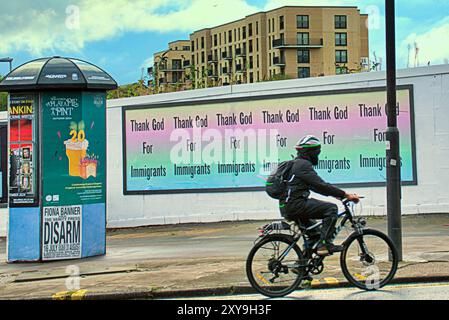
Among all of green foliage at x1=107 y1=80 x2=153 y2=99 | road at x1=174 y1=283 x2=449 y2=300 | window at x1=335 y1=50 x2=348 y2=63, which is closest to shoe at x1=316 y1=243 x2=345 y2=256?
road at x1=174 y1=283 x2=449 y2=300

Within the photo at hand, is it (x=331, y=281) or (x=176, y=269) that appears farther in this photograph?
(x=176, y=269)

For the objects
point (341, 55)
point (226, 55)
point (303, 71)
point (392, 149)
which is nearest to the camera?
point (392, 149)

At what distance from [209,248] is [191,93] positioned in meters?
6.35

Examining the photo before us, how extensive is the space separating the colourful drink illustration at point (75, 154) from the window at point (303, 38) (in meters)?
91.1

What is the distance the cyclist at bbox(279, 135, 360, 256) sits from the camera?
8.09 meters

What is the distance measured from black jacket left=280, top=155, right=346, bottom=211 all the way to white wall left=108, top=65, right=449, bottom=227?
28.8ft

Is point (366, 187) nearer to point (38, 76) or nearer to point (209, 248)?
point (209, 248)

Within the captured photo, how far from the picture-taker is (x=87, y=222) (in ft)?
41.5

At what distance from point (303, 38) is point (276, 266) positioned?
9641cm

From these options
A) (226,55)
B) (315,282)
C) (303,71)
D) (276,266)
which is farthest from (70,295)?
(226,55)

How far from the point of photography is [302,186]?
8148 millimetres

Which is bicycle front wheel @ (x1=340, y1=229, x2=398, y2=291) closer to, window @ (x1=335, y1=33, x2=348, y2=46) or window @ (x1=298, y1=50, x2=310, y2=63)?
window @ (x1=298, y1=50, x2=310, y2=63)

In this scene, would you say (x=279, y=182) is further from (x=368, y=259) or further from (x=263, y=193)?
(x=263, y=193)
